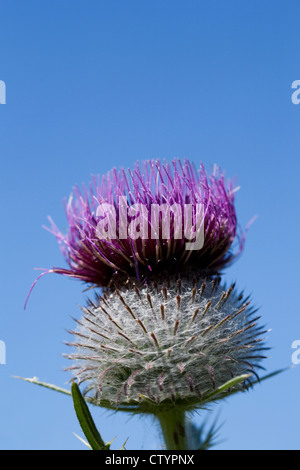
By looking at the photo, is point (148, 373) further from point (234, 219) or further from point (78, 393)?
point (234, 219)

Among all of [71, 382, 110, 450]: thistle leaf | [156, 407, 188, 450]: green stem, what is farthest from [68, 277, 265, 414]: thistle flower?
[71, 382, 110, 450]: thistle leaf

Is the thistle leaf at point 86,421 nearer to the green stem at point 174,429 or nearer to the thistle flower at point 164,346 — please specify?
the thistle flower at point 164,346

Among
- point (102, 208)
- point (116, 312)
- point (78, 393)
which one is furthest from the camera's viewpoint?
point (102, 208)

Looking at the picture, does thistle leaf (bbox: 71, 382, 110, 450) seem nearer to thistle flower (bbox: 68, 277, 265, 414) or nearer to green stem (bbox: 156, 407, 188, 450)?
thistle flower (bbox: 68, 277, 265, 414)

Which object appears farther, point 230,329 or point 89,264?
point 89,264

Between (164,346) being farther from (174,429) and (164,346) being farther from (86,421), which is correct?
(86,421)

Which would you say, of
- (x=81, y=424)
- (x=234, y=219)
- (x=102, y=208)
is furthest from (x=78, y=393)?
(x=234, y=219)
